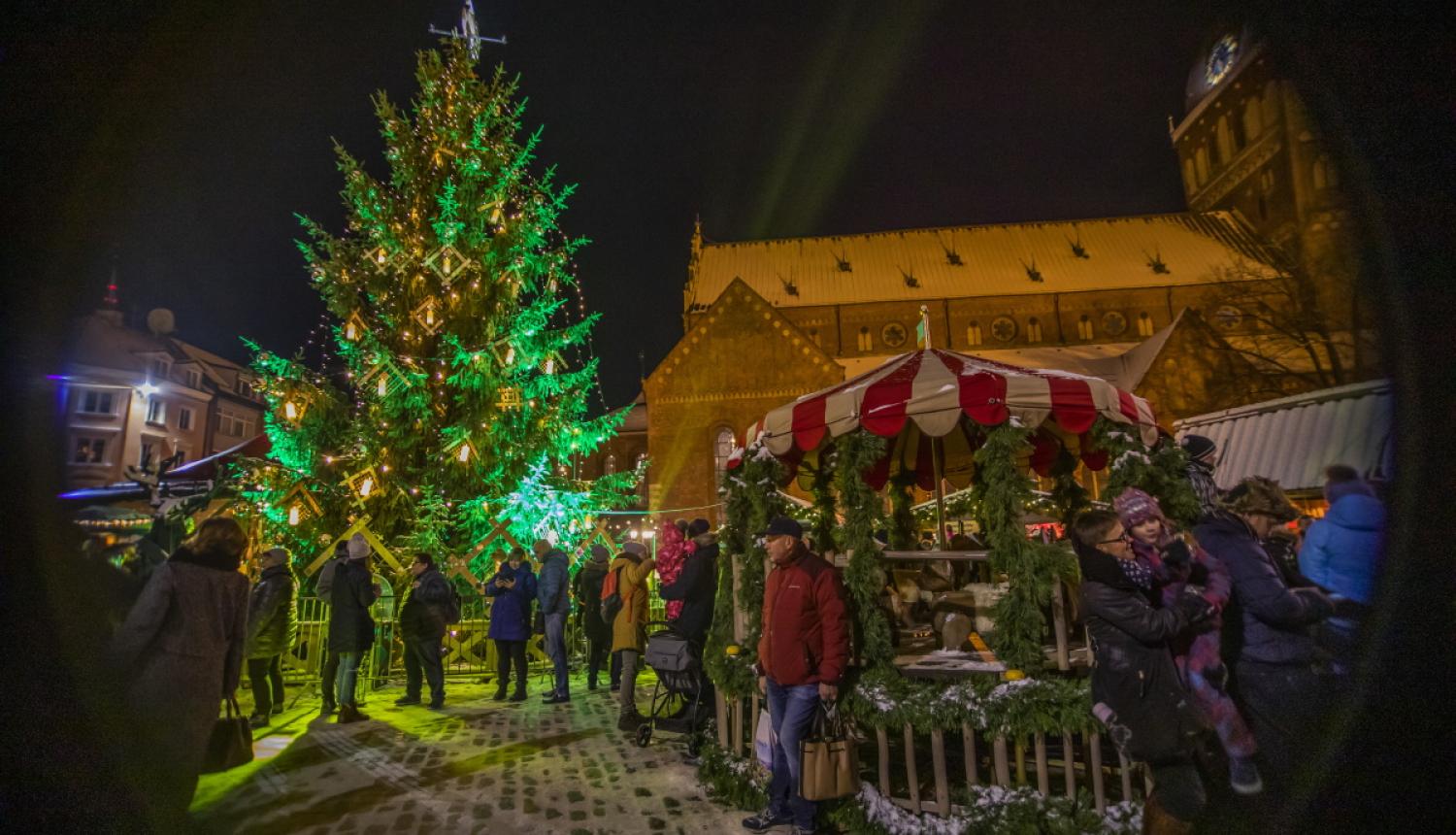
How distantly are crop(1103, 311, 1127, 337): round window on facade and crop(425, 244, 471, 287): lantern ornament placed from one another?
32945mm

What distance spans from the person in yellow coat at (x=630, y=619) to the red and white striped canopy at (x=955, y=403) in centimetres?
277

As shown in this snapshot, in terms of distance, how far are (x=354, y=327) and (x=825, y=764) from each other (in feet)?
38.6

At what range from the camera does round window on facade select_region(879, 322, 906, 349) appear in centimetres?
3381

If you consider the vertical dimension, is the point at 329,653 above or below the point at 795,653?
below

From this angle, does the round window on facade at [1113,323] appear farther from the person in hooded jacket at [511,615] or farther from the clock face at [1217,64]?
the person in hooded jacket at [511,615]

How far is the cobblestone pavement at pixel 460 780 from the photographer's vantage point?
184 inches

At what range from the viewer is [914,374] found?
5609 millimetres

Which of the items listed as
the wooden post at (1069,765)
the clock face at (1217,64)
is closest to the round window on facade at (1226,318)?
the clock face at (1217,64)

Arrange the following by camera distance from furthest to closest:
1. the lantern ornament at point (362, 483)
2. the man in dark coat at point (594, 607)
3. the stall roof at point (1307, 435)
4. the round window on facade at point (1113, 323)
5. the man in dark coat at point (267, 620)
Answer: the round window on facade at point (1113, 323), the lantern ornament at point (362, 483), the man in dark coat at point (594, 607), the man in dark coat at point (267, 620), the stall roof at point (1307, 435)

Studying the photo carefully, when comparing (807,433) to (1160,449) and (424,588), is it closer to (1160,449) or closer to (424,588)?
(1160,449)

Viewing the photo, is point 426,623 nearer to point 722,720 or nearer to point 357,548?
point 357,548

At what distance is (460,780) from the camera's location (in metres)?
5.55

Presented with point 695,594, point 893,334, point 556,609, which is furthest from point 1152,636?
point 893,334

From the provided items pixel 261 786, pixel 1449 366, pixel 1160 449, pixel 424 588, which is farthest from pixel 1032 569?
pixel 424 588
